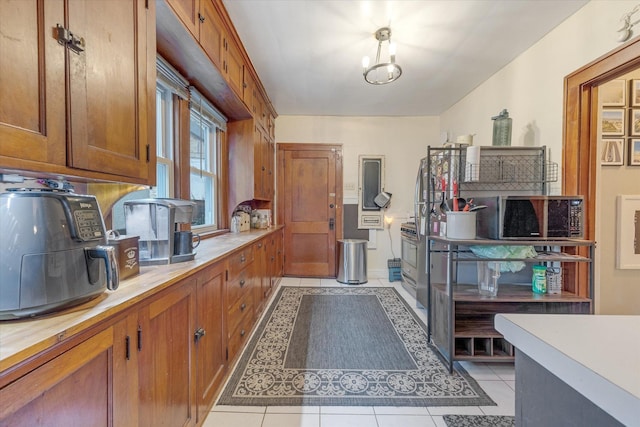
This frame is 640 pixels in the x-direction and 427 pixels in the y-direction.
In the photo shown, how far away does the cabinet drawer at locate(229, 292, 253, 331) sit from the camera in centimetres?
183

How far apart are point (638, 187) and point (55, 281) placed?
12.0 feet

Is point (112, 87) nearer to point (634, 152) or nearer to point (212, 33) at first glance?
point (212, 33)

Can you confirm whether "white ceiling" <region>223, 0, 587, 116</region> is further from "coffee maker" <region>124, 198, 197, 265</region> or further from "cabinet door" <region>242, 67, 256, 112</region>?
"coffee maker" <region>124, 198, 197, 265</region>

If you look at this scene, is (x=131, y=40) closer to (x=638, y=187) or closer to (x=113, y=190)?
(x=113, y=190)

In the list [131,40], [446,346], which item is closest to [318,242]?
[446,346]

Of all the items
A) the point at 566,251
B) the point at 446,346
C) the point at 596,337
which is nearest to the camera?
the point at 596,337

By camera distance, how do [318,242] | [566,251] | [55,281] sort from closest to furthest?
[55,281] < [566,251] < [318,242]

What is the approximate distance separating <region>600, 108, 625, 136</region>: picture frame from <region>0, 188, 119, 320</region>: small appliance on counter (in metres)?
3.43

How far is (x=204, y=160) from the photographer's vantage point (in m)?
2.76

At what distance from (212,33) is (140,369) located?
201cm

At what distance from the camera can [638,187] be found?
7.24 ft

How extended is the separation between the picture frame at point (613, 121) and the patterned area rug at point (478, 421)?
7.81ft

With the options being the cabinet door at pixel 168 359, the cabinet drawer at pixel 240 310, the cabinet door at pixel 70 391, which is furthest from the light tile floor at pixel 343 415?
the cabinet door at pixel 70 391

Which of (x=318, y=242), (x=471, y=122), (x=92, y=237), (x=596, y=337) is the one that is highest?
(x=471, y=122)
